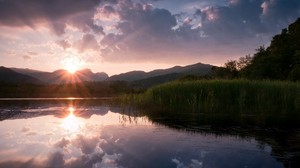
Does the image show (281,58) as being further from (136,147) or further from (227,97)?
(136,147)

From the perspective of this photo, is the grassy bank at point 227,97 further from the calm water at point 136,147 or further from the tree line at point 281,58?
the tree line at point 281,58

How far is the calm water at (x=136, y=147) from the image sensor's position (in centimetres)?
722

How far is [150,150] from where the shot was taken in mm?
8398

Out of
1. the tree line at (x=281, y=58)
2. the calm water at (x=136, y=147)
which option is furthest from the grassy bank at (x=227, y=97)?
the tree line at (x=281, y=58)

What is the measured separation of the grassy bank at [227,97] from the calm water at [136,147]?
23.5 feet

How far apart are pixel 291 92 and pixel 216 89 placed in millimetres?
4781

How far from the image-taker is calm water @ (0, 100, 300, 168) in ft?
23.7

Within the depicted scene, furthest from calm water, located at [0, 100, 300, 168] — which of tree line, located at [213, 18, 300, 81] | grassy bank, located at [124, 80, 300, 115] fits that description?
tree line, located at [213, 18, 300, 81]

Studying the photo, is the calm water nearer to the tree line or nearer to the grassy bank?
the grassy bank

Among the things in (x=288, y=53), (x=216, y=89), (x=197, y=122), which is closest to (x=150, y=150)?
(x=197, y=122)

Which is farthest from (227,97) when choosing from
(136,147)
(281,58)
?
(281,58)

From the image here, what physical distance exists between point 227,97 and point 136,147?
12613 millimetres

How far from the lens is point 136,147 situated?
8.74 meters

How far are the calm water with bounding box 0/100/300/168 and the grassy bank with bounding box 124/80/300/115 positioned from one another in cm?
715
